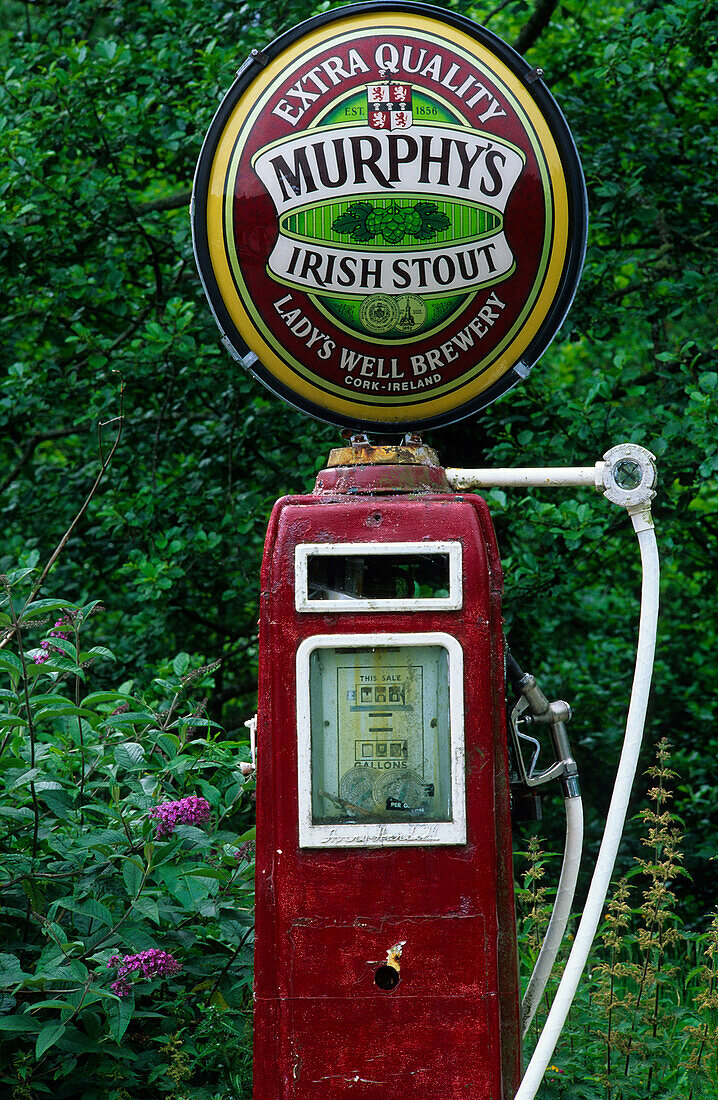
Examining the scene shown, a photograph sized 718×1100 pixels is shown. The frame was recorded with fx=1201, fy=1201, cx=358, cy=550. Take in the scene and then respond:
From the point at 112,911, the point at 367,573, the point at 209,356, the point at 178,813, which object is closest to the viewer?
the point at 367,573

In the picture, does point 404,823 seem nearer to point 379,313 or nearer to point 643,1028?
point 379,313

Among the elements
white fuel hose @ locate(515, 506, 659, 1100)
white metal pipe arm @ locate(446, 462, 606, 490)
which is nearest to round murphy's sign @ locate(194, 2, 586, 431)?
white metal pipe arm @ locate(446, 462, 606, 490)

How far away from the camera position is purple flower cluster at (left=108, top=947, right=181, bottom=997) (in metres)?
2.46

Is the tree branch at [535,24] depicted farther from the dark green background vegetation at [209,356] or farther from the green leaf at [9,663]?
the green leaf at [9,663]

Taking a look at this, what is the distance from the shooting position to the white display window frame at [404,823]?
6.99 feet

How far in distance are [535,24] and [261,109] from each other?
3.04 metres

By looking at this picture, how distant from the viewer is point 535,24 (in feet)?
16.0

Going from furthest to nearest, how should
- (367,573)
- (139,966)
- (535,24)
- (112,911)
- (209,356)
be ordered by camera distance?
(535,24) → (209,356) → (112,911) → (139,966) → (367,573)

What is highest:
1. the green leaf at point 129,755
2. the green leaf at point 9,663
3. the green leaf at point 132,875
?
the green leaf at point 9,663

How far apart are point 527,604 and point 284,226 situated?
2238mm

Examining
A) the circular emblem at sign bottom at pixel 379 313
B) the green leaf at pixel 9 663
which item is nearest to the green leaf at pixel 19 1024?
the green leaf at pixel 9 663

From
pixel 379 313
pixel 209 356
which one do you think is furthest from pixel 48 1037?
pixel 209 356

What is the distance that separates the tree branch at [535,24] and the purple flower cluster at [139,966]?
12.6 ft

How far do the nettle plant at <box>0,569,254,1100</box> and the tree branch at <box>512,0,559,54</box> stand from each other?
128 inches
